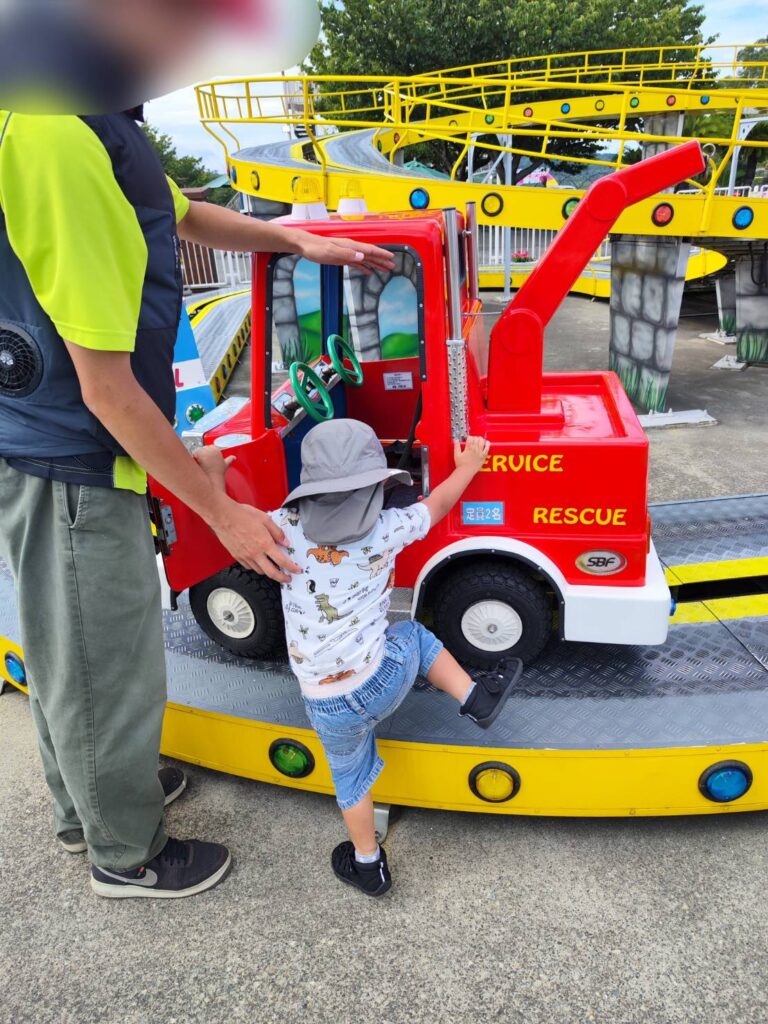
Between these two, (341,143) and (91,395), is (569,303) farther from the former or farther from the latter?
(91,395)

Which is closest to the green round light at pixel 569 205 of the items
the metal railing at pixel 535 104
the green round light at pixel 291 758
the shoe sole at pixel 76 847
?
A: the metal railing at pixel 535 104

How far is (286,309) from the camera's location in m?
3.08

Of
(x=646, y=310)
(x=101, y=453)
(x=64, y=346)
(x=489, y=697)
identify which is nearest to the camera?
(x=64, y=346)

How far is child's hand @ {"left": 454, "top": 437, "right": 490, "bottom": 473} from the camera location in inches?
85.7

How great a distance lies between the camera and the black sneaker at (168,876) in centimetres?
216

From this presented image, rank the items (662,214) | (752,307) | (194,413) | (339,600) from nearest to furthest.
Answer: (339,600) → (194,413) → (662,214) → (752,307)

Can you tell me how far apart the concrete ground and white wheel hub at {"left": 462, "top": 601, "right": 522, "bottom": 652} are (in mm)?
584

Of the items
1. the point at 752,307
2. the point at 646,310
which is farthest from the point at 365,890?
the point at 752,307

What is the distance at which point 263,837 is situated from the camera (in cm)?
240

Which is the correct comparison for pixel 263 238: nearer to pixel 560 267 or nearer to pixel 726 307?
pixel 560 267

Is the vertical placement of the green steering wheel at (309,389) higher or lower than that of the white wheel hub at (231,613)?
higher

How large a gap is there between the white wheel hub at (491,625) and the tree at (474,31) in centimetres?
2026

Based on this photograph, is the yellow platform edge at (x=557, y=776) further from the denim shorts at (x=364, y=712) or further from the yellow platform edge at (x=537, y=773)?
the denim shorts at (x=364, y=712)

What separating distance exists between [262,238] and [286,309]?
0.98 m
